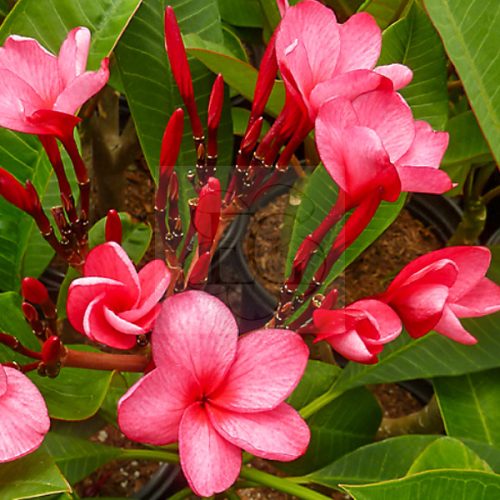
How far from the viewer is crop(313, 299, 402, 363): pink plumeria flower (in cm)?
46

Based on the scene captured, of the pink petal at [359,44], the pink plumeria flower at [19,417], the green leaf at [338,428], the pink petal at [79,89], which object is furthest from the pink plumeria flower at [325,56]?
the green leaf at [338,428]

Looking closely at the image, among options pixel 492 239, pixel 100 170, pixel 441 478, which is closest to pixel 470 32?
pixel 441 478

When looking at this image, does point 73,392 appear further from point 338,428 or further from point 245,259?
point 245,259

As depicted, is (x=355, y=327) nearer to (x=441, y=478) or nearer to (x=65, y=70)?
(x=441, y=478)

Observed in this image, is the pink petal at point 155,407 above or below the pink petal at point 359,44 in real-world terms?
below

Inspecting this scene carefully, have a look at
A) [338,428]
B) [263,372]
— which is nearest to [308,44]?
[263,372]

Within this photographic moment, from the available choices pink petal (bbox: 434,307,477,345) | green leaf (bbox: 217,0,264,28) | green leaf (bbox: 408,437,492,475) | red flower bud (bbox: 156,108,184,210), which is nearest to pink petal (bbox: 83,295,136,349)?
red flower bud (bbox: 156,108,184,210)

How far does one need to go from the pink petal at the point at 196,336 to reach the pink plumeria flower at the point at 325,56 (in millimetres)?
152

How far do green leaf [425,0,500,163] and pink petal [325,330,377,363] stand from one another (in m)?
0.33

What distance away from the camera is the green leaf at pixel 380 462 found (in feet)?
2.69

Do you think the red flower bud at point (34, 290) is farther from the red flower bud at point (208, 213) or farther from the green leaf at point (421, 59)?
the green leaf at point (421, 59)

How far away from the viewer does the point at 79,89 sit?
47cm

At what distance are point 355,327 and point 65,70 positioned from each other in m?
0.26

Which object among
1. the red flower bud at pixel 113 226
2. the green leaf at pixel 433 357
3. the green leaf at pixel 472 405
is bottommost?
the green leaf at pixel 472 405
